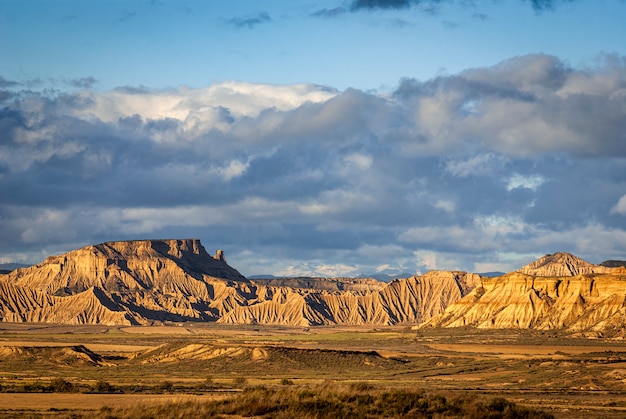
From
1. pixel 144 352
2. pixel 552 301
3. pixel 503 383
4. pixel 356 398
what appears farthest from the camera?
pixel 552 301

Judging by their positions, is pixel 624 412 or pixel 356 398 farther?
pixel 624 412

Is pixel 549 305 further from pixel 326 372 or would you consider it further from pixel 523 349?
pixel 326 372

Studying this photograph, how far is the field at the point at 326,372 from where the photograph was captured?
6374 centimetres

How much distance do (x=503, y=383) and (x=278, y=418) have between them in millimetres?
50678

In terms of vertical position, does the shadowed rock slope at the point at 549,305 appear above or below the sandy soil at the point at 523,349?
above

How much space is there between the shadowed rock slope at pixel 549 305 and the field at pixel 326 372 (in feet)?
26.8

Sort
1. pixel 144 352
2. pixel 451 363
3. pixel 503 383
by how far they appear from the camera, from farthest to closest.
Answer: pixel 144 352 → pixel 451 363 → pixel 503 383

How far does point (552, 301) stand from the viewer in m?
Result: 175

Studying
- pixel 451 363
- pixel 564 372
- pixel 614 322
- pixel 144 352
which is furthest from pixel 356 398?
pixel 614 322

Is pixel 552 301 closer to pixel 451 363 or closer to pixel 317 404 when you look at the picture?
pixel 451 363

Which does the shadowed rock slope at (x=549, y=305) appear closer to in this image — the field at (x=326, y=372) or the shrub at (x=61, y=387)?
the field at (x=326, y=372)

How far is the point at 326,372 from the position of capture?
4060 inches

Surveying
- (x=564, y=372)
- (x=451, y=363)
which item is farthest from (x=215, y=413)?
(x=451, y=363)

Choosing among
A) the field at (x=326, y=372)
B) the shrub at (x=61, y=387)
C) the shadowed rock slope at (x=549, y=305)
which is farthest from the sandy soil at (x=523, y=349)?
the shrub at (x=61, y=387)
